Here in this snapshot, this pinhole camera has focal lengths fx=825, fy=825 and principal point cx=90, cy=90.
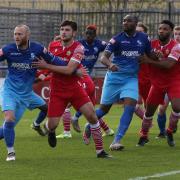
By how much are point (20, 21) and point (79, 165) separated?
60.4ft

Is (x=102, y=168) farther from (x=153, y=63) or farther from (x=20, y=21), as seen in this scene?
(x=20, y=21)

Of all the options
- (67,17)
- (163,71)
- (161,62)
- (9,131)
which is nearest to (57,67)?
(9,131)

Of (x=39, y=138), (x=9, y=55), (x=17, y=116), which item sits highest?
(x=9, y=55)

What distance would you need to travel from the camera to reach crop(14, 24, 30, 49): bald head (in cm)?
1215

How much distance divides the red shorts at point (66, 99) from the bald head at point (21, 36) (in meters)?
0.94

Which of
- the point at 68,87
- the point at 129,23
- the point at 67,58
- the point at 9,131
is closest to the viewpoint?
the point at 9,131

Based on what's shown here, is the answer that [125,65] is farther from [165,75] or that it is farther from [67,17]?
[67,17]

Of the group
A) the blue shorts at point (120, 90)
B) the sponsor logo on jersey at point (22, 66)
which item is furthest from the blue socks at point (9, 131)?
the blue shorts at point (120, 90)

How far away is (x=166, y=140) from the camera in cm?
1545

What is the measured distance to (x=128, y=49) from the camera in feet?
45.0

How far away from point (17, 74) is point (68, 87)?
80cm

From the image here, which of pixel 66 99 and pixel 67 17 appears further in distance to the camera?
pixel 67 17

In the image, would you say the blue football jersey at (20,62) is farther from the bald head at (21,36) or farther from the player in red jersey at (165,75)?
the player in red jersey at (165,75)

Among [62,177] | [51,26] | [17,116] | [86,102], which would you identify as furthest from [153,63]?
[51,26]
